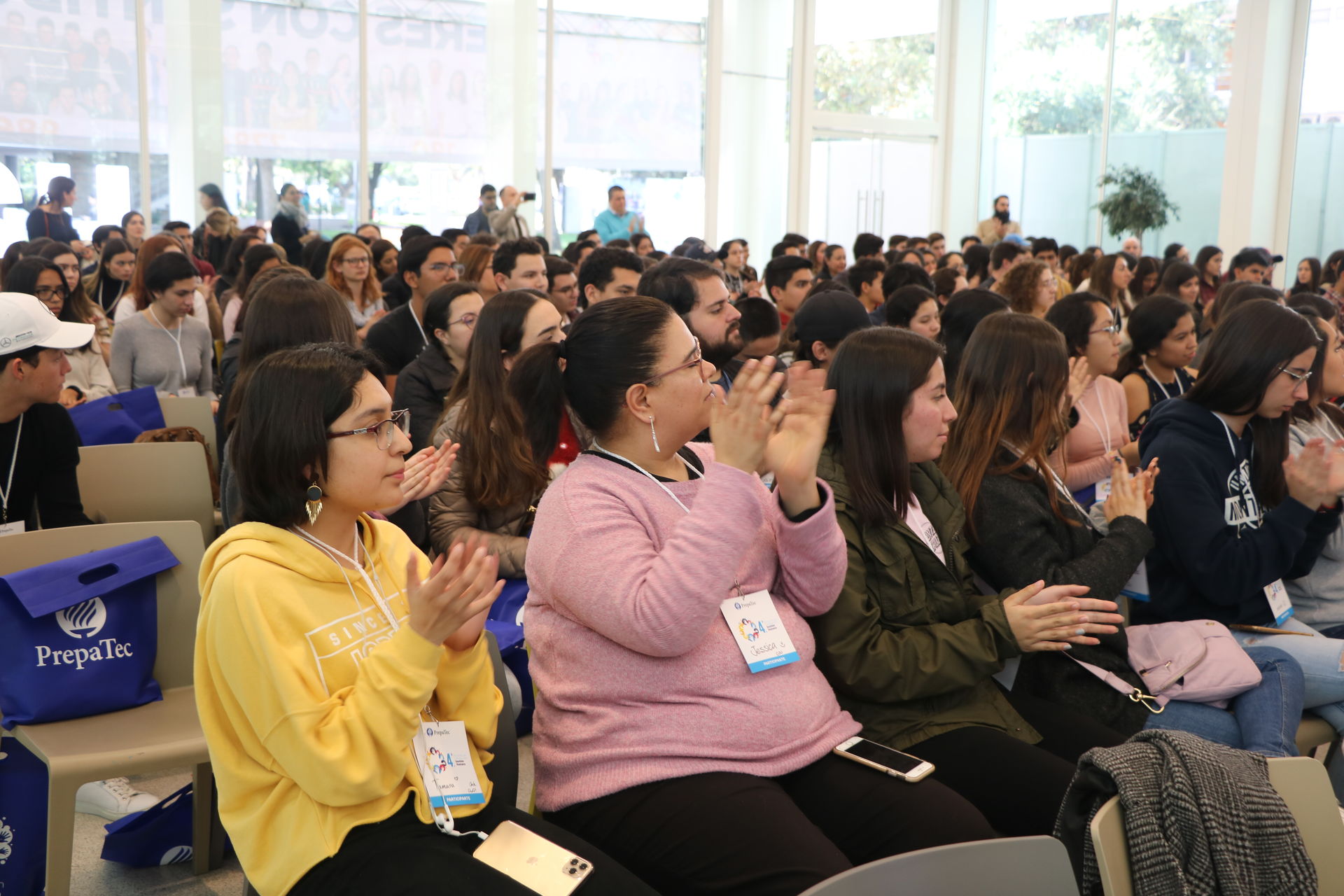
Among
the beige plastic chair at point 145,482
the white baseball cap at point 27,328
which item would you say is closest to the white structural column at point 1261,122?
the beige plastic chair at point 145,482

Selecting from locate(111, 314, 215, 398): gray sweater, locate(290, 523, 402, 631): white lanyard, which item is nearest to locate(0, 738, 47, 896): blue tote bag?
locate(290, 523, 402, 631): white lanyard

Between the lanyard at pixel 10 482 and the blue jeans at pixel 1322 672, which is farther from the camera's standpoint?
the lanyard at pixel 10 482

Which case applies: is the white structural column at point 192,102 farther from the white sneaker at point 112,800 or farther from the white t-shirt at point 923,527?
the white t-shirt at point 923,527

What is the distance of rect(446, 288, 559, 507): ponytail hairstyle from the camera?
3107 mm

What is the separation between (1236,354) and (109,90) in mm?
10534

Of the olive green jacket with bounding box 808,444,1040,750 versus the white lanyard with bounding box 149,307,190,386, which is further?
the white lanyard with bounding box 149,307,190,386

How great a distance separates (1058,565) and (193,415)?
334 cm

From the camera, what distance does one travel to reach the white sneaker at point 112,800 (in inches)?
106

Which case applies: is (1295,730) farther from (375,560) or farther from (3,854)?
(3,854)

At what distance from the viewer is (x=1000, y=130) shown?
52.7 feet

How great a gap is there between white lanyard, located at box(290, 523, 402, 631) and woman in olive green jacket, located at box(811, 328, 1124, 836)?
2.65 feet

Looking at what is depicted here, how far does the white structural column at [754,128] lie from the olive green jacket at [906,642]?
12101 millimetres

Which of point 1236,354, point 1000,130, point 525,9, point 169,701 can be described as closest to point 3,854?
point 169,701

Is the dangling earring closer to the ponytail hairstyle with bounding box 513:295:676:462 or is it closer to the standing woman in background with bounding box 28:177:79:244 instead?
the ponytail hairstyle with bounding box 513:295:676:462
